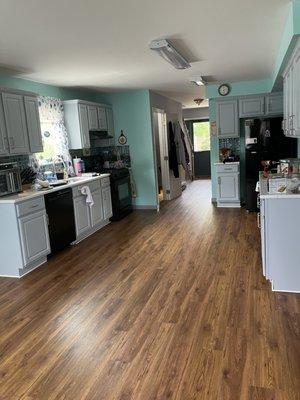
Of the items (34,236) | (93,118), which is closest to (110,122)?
(93,118)

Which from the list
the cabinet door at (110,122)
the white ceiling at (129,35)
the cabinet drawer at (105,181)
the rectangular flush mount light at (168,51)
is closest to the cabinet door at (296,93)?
the white ceiling at (129,35)

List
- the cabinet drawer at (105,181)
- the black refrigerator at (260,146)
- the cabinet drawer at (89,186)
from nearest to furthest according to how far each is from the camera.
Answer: the cabinet drawer at (89,186)
the cabinet drawer at (105,181)
the black refrigerator at (260,146)

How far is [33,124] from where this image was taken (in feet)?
14.3

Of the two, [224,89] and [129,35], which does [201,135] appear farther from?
[129,35]

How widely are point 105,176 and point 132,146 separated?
123 centimetres

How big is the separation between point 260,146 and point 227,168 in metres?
0.73

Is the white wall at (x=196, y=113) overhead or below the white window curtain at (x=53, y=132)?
overhead

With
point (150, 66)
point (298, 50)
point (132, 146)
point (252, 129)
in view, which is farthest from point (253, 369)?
point (132, 146)

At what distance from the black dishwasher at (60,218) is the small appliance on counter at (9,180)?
1.22 ft

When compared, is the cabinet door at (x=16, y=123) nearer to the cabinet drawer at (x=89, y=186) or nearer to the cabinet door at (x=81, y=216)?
the cabinet drawer at (x=89, y=186)

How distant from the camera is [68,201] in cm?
456

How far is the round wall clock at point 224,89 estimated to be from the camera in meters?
6.29

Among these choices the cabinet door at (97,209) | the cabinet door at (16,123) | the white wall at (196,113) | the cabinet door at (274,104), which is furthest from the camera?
the white wall at (196,113)

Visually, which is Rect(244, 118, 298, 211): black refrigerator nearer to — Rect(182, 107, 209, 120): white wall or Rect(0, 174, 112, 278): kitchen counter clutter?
Rect(0, 174, 112, 278): kitchen counter clutter
